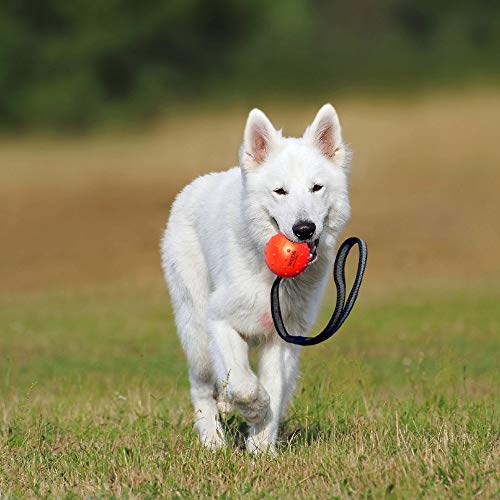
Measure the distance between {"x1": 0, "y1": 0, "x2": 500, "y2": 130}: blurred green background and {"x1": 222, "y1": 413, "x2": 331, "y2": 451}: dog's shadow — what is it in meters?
19.4

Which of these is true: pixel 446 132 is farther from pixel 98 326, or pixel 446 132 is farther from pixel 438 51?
pixel 98 326

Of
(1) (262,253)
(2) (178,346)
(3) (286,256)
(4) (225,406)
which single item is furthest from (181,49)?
(3) (286,256)

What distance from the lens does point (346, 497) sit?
13.9 feet

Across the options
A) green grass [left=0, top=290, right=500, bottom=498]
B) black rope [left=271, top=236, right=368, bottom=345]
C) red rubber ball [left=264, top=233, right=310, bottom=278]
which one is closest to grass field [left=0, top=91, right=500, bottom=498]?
green grass [left=0, top=290, right=500, bottom=498]

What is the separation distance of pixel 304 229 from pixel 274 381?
102 cm

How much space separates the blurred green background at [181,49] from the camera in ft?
84.0

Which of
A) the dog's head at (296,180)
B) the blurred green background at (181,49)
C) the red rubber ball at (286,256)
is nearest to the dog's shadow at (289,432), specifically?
the red rubber ball at (286,256)

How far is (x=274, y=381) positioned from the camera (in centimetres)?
550

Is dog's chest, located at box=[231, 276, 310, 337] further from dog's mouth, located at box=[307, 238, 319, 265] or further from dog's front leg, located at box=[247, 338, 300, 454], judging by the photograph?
dog's mouth, located at box=[307, 238, 319, 265]

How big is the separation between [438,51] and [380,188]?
4301 mm

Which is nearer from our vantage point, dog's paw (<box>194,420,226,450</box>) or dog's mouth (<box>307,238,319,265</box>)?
dog's mouth (<box>307,238,319,265</box>)

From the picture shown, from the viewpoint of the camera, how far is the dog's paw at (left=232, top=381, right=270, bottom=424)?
5.20 metres

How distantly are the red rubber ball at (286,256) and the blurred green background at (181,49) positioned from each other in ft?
66.7

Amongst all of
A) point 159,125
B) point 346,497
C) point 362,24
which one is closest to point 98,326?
point 346,497
